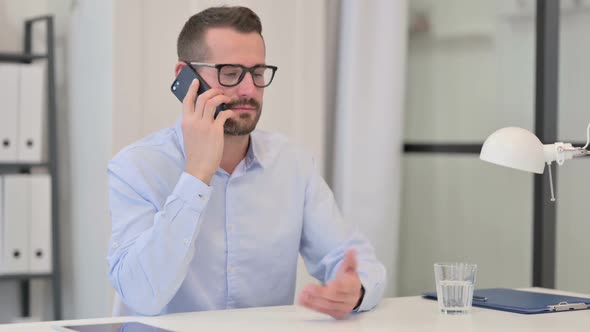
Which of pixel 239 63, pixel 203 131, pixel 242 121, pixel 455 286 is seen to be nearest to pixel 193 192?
pixel 203 131

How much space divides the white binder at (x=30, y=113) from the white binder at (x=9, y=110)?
2 cm

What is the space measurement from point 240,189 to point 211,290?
257mm

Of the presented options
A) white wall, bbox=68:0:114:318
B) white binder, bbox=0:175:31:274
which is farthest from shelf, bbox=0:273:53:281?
white wall, bbox=68:0:114:318

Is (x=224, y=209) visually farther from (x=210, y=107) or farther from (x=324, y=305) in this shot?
(x=324, y=305)

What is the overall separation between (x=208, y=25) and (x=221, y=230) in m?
0.51

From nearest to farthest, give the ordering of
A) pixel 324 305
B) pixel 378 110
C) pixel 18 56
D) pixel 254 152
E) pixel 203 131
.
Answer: pixel 324 305, pixel 203 131, pixel 254 152, pixel 18 56, pixel 378 110

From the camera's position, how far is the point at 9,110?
348cm

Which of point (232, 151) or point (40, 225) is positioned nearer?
point (232, 151)

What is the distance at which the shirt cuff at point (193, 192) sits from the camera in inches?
78.9

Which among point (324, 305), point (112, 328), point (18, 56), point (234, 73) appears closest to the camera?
point (112, 328)

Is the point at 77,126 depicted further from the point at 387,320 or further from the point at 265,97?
the point at 387,320

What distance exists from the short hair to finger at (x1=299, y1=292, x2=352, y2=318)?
71cm

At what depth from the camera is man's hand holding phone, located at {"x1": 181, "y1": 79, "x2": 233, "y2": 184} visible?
207 centimetres

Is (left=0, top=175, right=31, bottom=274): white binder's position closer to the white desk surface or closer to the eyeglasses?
the eyeglasses
